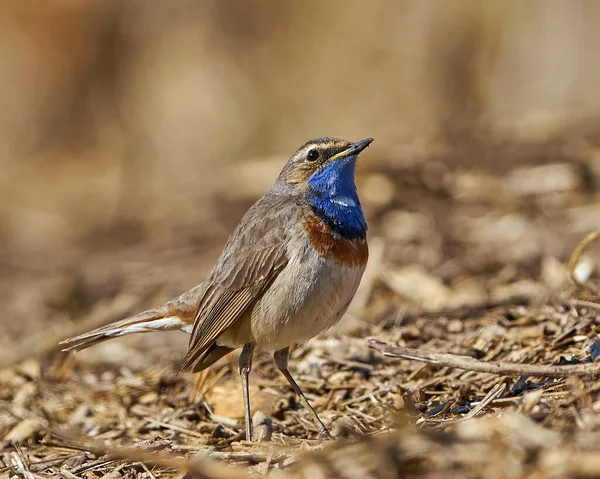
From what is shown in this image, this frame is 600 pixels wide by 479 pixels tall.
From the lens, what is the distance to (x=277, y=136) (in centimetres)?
1689

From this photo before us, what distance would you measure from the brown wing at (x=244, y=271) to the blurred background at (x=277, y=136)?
6.59ft

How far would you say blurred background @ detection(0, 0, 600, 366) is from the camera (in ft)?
31.8

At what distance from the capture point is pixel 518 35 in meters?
13.8

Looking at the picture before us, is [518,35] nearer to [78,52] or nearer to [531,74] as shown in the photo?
[531,74]

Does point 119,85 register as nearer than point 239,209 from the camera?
No

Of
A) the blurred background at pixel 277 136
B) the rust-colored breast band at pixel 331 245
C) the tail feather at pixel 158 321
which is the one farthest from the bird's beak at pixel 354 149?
the blurred background at pixel 277 136

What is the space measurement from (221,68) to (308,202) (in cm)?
1286

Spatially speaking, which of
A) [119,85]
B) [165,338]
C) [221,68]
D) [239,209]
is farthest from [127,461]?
[119,85]

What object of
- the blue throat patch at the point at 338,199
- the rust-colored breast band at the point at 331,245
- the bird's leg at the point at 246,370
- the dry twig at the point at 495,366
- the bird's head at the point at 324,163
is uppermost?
the bird's head at the point at 324,163

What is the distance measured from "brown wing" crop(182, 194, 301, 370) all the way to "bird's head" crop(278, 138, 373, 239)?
23 centimetres

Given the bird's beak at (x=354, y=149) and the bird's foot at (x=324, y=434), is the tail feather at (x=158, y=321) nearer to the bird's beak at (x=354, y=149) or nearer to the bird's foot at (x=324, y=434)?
the bird's beak at (x=354, y=149)

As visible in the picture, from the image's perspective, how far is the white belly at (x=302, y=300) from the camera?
5.66 meters

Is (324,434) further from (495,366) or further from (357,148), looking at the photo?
Result: (357,148)

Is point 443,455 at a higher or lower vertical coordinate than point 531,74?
lower
